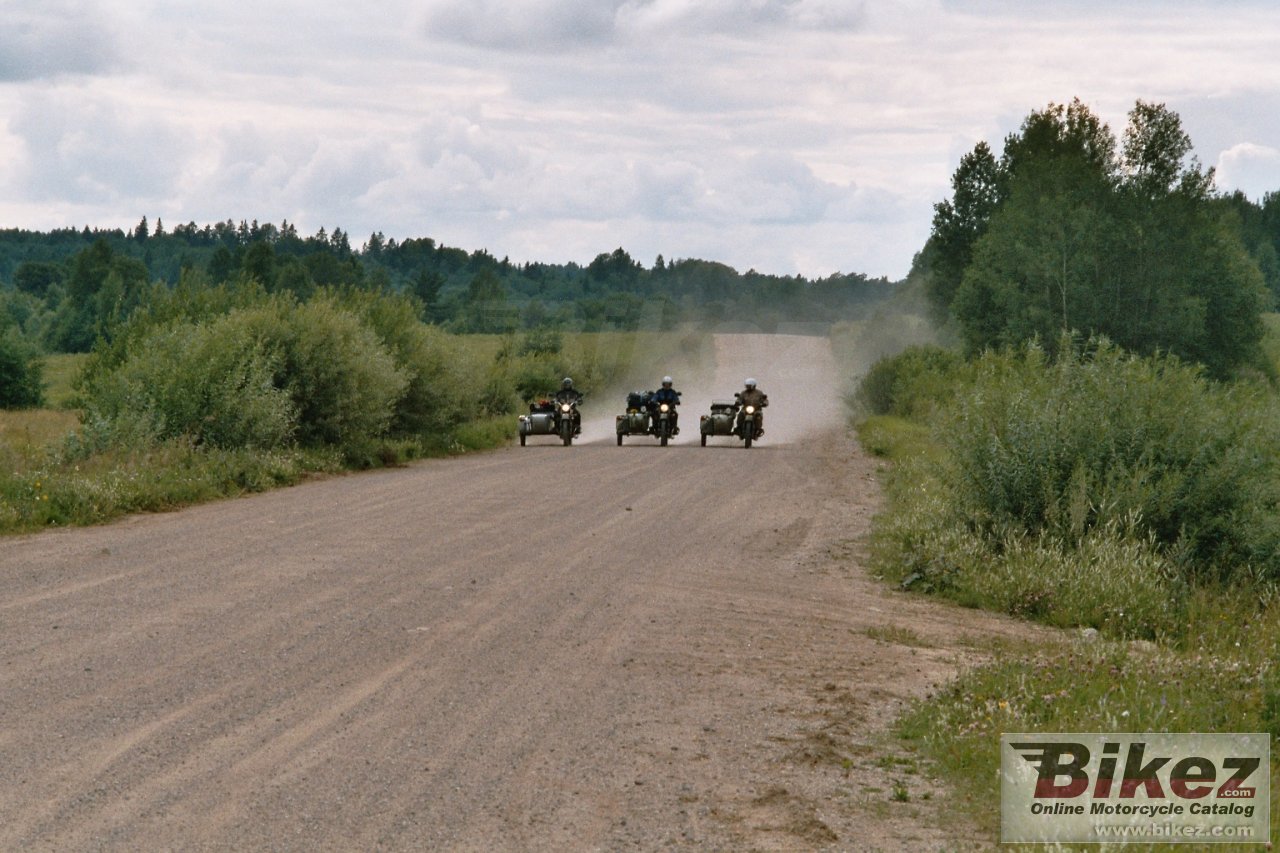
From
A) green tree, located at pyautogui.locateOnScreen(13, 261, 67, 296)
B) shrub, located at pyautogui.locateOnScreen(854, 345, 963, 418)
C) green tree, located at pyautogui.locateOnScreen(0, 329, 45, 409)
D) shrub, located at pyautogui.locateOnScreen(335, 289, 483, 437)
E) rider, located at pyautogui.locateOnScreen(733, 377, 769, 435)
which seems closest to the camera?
shrub, located at pyautogui.locateOnScreen(335, 289, 483, 437)

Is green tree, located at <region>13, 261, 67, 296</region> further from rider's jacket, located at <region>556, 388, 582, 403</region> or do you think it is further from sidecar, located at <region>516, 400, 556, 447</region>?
sidecar, located at <region>516, 400, 556, 447</region>

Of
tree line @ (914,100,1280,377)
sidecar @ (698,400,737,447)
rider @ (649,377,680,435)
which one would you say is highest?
tree line @ (914,100,1280,377)

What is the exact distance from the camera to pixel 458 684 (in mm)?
9000

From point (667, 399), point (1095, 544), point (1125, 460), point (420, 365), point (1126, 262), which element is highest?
point (1126, 262)

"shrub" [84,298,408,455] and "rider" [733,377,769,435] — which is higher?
"shrub" [84,298,408,455]

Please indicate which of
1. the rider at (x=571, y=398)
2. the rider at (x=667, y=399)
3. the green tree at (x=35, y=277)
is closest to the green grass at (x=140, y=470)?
the rider at (x=571, y=398)

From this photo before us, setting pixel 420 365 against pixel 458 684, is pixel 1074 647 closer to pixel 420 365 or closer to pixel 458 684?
pixel 458 684

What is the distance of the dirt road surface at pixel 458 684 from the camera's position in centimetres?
638

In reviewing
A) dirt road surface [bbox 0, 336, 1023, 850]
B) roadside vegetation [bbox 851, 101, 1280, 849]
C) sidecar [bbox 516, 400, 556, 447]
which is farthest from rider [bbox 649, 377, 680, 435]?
dirt road surface [bbox 0, 336, 1023, 850]

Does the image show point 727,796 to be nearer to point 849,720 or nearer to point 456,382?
point 849,720

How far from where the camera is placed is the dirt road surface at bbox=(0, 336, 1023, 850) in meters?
6.38

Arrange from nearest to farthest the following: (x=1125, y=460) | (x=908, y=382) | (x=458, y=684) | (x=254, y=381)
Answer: (x=458, y=684) < (x=1125, y=460) < (x=254, y=381) < (x=908, y=382)

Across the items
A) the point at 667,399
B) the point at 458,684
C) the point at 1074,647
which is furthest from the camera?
the point at 667,399

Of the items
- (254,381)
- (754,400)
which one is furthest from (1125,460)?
(754,400)
